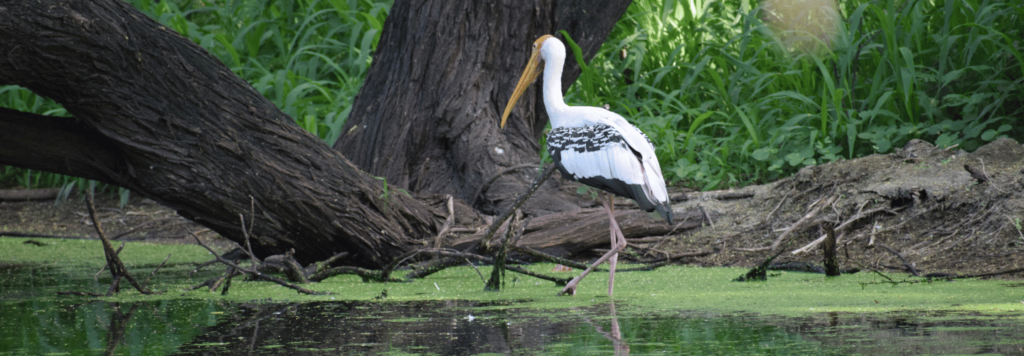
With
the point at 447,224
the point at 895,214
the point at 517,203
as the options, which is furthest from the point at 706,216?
the point at 517,203

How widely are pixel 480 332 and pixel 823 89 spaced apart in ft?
13.4

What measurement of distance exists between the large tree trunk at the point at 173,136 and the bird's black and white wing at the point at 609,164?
1.14 metres

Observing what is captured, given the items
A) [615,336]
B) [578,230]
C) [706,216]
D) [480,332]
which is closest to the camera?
[615,336]

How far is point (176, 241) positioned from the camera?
242 inches

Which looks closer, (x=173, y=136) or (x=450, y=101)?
(x=173, y=136)

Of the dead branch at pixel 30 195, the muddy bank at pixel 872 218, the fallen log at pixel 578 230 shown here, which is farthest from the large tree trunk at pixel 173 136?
the dead branch at pixel 30 195

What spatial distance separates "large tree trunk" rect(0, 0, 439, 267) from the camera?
3.47 metres

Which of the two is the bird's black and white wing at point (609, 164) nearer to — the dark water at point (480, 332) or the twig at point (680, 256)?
the dark water at point (480, 332)

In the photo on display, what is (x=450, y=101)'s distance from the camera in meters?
5.21

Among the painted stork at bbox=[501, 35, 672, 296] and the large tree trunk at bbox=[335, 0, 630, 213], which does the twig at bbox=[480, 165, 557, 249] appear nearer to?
the painted stork at bbox=[501, 35, 672, 296]

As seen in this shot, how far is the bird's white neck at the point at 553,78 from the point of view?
394 centimetres

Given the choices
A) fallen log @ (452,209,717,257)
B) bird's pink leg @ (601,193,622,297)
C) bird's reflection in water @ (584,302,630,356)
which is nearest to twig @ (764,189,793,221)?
fallen log @ (452,209,717,257)

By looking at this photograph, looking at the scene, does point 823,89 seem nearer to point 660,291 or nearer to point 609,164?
point 609,164

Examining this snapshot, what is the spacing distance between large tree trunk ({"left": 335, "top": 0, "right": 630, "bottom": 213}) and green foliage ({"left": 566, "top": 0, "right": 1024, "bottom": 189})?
1.06 meters
